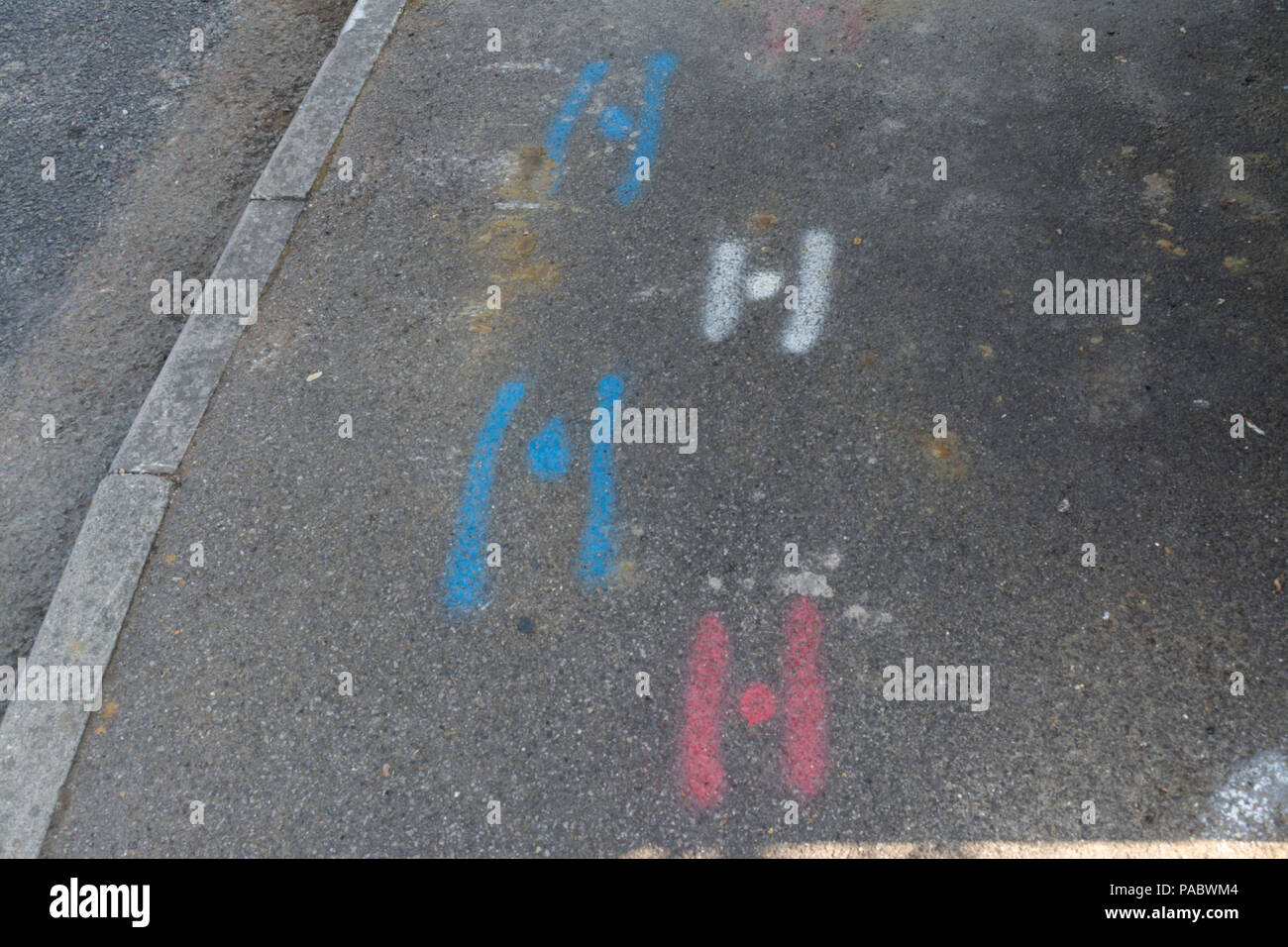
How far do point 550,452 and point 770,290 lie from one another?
1.34 m

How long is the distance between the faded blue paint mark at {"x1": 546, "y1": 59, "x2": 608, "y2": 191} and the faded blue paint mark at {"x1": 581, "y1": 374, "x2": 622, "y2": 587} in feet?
6.00

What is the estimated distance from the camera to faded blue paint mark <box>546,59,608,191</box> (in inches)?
195

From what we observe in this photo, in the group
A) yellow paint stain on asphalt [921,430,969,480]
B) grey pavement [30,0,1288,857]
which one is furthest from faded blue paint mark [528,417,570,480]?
yellow paint stain on asphalt [921,430,969,480]

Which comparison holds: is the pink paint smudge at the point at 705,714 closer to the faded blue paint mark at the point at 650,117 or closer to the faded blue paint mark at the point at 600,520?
the faded blue paint mark at the point at 600,520

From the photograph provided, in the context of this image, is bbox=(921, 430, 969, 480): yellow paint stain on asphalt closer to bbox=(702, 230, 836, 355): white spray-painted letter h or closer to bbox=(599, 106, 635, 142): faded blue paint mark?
bbox=(702, 230, 836, 355): white spray-painted letter h

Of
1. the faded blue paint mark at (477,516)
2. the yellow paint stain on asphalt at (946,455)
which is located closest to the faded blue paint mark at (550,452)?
the faded blue paint mark at (477,516)

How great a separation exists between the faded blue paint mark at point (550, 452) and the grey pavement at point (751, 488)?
3 cm

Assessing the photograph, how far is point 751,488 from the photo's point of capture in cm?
354

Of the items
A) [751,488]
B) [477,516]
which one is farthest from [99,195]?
[751,488]

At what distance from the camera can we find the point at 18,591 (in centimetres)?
369

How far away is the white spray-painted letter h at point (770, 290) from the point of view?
13.3 feet

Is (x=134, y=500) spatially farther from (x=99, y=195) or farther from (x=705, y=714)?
(x=99, y=195)
